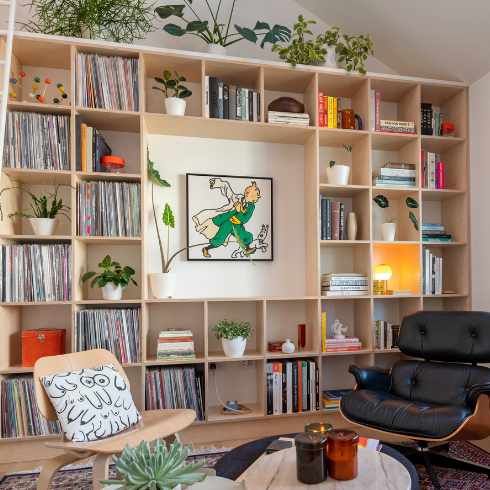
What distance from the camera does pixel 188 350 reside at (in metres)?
2.74

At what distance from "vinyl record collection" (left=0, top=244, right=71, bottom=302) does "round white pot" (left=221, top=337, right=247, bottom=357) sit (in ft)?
3.42

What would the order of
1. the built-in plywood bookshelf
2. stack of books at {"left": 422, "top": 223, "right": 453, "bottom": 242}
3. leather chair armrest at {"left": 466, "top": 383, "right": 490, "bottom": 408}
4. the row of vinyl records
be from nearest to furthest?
leather chair armrest at {"left": 466, "top": 383, "right": 490, "bottom": 408}, the built-in plywood bookshelf, the row of vinyl records, stack of books at {"left": 422, "top": 223, "right": 453, "bottom": 242}

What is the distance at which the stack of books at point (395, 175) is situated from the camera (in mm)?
3076

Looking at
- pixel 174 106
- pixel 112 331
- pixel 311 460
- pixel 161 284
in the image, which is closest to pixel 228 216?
pixel 161 284

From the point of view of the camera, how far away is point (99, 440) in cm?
188

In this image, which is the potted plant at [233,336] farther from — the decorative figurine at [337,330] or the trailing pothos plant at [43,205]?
the trailing pothos plant at [43,205]

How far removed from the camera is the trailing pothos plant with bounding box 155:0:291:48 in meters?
2.70

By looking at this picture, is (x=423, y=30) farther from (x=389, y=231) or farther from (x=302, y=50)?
(x=389, y=231)

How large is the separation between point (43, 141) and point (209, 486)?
7.27 ft

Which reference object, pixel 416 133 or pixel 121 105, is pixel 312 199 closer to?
pixel 416 133

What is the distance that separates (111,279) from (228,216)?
0.97m

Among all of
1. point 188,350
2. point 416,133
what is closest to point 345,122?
point 416,133

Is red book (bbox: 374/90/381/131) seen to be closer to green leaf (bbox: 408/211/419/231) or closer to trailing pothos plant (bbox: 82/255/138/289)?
green leaf (bbox: 408/211/419/231)

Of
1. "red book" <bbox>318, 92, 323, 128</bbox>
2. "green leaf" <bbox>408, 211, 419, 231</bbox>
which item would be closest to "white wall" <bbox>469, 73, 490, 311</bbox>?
"green leaf" <bbox>408, 211, 419, 231</bbox>
